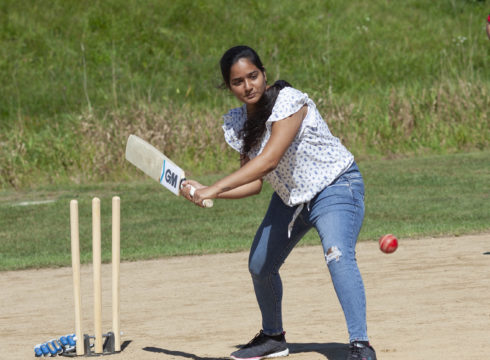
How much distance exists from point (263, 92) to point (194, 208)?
10231 mm

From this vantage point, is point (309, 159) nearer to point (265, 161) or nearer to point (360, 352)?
point (265, 161)

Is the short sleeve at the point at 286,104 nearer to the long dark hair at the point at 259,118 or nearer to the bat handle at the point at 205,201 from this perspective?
the long dark hair at the point at 259,118

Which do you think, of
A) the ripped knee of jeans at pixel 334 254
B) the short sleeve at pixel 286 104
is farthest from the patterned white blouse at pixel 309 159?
the ripped knee of jeans at pixel 334 254

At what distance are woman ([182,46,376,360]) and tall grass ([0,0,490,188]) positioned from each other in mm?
12860

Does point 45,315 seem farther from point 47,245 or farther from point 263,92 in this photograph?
point 47,245

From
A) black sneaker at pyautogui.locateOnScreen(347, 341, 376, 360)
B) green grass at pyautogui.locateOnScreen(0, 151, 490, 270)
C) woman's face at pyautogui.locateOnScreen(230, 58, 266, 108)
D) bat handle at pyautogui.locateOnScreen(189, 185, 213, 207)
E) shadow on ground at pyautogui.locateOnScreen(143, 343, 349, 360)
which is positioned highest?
woman's face at pyautogui.locateOnScreen(230, 58, 266, 108)

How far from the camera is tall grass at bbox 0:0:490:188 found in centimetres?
1902

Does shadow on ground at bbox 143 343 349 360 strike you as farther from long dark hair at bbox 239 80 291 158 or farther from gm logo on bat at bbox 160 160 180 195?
long dark hair at bbox 239 80 291 158

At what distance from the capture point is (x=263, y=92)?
5516mm

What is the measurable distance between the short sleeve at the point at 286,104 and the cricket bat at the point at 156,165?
636 mm

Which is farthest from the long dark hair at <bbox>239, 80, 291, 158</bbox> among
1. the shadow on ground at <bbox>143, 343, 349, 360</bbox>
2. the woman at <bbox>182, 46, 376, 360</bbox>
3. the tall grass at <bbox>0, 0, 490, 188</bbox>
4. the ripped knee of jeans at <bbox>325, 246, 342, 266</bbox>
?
the tall grass at <bbox>0, 0, 490, 188</bbox>

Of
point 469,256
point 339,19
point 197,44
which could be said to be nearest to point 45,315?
point 469,256

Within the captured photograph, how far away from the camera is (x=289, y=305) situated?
807 cm

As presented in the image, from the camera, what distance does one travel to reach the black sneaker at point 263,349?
616 cm
